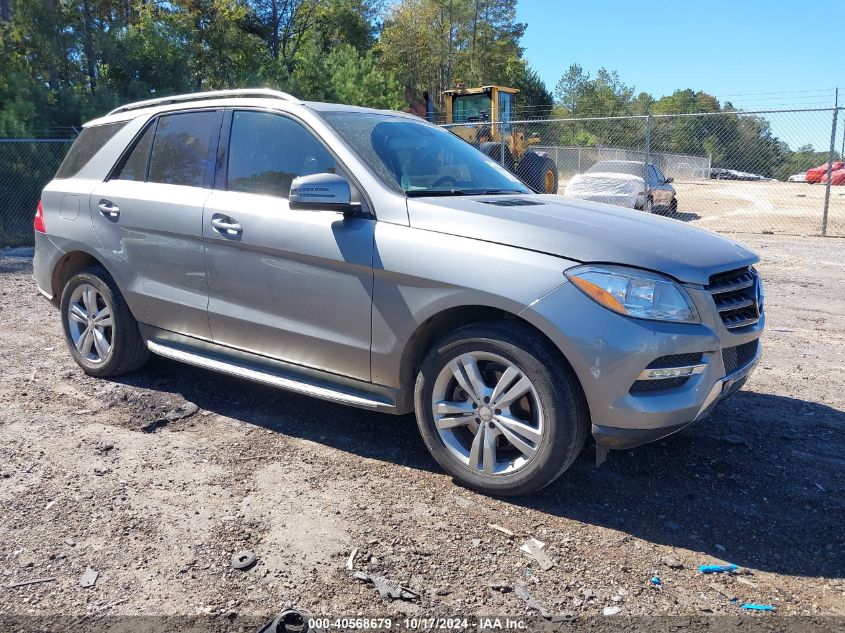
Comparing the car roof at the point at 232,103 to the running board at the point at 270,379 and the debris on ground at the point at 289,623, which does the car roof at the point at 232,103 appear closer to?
the running board at the point at 270,379

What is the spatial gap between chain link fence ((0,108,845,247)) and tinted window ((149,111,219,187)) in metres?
9.76

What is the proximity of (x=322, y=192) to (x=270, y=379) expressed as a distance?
1.15 m

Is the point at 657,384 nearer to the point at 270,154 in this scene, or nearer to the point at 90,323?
the point at 270,154

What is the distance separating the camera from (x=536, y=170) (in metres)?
18.0

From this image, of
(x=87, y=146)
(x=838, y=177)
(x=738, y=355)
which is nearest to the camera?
(x=738, y=355)

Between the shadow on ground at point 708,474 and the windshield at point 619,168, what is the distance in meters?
13.2

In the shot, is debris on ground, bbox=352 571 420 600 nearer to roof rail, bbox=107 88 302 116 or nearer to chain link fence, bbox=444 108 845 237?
roof rail, bbox=107 88 302 116

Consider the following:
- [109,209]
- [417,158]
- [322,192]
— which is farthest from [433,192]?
[109,209]

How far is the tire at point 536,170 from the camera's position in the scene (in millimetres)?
17812

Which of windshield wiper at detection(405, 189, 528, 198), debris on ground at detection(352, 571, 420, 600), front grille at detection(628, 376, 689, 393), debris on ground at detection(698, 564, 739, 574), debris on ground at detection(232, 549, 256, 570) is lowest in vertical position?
debris on ground at detection(698, 564, 739, 574)

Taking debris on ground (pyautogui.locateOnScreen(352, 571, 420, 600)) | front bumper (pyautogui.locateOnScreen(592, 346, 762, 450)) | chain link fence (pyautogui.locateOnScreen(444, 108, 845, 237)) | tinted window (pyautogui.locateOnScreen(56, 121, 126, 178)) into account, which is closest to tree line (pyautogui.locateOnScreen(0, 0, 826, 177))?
chain link fence (pyautogui.locateOnScreen(444, 108, 845, 237))

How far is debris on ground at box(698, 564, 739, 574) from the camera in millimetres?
2857

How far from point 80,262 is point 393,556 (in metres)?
3.49

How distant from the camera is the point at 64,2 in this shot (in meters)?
19.3
